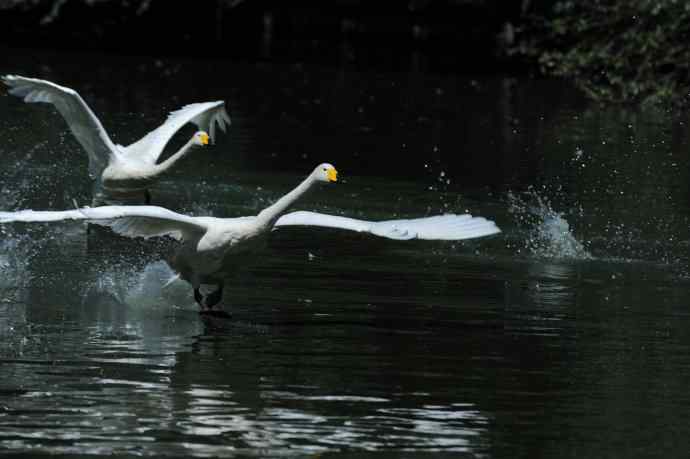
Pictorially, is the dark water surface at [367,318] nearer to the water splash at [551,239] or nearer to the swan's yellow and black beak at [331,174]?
the water splash at [551,239]

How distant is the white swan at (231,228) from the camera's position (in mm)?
12945

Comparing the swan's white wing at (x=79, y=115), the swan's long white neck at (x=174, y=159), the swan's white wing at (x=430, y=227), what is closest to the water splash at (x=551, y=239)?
the swan's long white neck at (x=174, y=159)

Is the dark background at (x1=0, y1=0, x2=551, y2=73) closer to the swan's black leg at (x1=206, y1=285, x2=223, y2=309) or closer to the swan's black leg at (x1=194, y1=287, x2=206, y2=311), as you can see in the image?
the swan's black leg at (x1=194, y1=287, x2=206, y2=311)

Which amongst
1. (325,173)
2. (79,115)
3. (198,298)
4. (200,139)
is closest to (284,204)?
(325,173)

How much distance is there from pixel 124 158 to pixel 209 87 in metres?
21.1

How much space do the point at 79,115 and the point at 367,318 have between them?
5621mm

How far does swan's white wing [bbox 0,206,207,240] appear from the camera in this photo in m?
12.2

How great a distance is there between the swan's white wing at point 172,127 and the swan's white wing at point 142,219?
455cm

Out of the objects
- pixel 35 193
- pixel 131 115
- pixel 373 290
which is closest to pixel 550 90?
pixel 131 115

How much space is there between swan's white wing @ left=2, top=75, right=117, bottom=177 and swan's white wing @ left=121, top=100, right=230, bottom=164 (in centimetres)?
29

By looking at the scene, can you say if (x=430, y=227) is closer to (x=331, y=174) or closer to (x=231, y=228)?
(x=331, y=174)

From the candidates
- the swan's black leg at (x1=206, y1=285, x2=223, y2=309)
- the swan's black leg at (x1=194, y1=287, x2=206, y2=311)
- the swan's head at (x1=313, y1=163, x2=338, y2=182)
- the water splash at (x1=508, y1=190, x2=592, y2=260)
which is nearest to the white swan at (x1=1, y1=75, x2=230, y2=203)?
the water splash at (x1=508, y1=190, x2=592, y2=260)

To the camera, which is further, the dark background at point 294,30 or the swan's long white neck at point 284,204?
the dark background at point 294,30

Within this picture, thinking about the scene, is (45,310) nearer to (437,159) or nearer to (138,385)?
(138,385)
